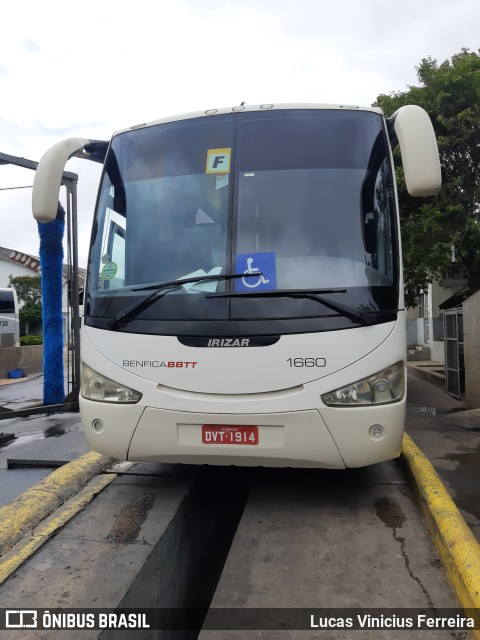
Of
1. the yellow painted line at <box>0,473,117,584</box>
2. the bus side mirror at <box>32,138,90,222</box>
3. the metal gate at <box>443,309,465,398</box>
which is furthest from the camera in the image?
the metal gate at <box>443,309,465,398</box>

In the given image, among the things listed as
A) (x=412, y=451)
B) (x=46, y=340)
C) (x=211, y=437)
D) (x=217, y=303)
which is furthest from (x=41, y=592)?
(x=46, y=340)

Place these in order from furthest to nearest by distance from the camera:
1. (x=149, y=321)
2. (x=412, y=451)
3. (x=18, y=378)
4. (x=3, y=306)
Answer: (x=3, y=306), (x=18, y=378), (x=412, y=451), (x=149, y=321)

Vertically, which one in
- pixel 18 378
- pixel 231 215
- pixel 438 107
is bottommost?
pixel 18 378

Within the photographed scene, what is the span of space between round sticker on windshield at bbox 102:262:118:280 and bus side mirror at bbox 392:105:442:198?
216cm

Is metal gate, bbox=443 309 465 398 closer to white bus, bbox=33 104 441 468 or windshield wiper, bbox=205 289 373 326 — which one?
white bus, bbox=33 104 441 468

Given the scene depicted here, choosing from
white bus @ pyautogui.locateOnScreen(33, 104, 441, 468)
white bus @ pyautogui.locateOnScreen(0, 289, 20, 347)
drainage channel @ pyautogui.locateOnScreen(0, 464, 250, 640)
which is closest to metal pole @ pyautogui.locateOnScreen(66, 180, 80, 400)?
drainage channel @ pyautogui.locateOnScreen(0, 464, 250, 640)

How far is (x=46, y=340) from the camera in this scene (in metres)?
8.96

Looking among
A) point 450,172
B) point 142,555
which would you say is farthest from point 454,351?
point 142,555

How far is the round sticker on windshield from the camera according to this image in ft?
13.0

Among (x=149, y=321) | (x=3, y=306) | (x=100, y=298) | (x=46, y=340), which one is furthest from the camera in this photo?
(x=3, y=306)

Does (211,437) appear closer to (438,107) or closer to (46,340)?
(46,340)

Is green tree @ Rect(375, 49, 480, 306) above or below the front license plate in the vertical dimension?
above

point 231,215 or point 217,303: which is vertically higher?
point 231,215

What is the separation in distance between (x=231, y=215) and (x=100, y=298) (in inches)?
43.8
